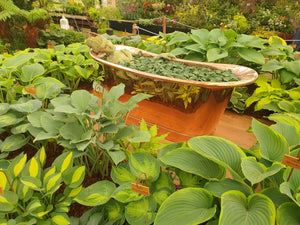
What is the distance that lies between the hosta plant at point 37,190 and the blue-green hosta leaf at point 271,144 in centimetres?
72

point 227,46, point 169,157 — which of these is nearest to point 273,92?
point 227,46

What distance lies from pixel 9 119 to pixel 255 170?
1.14 metres

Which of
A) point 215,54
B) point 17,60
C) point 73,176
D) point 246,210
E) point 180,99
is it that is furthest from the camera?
point 215,54

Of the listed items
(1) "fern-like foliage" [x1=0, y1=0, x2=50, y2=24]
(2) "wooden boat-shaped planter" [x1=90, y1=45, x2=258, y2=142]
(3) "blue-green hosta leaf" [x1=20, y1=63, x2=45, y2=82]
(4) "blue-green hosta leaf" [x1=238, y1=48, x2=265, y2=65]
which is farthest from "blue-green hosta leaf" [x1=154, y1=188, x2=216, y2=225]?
(1) "fern-like foliage" [x1=0, y1=0, x2=50, y2=24]

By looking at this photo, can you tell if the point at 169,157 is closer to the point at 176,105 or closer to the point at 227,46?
the point at 176,105

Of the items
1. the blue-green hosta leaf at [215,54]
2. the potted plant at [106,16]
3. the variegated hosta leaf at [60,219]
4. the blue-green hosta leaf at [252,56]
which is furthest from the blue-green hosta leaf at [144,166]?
the potted plant at [106,16]

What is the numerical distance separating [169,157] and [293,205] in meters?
0.43

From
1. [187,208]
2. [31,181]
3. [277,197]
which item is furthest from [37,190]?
[277,197]

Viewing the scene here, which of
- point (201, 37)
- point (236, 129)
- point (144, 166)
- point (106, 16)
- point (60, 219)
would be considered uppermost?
point (106, 16)

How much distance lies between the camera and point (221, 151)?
81 cm

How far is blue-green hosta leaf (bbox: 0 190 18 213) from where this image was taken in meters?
0.70

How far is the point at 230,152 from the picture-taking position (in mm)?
812

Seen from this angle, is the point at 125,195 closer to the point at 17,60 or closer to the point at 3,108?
the point at 3,108

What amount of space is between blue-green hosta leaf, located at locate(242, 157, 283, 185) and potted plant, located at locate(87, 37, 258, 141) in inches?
32.2
